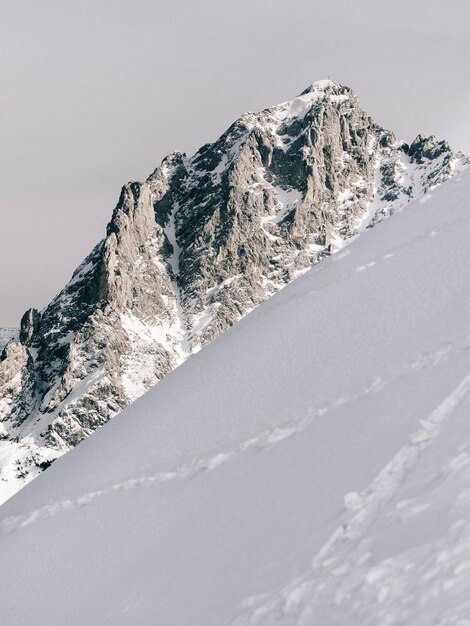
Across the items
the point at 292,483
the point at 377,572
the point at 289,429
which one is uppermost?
the point at 289,429

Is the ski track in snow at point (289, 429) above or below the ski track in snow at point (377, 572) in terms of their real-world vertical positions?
above

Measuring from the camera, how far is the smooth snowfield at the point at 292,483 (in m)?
10.3

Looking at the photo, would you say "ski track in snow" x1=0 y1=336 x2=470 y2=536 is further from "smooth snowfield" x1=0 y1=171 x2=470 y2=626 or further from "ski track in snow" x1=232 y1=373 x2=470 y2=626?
"ski track in snow" x1=232 y1=373 x2=470 y2=626

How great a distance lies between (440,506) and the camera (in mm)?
10484

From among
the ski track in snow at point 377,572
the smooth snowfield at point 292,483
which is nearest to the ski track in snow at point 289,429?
the smooth snowfield at point 292,483

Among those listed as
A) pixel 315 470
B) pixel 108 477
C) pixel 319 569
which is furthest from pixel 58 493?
pixel 319 569

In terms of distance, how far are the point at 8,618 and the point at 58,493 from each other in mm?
2666

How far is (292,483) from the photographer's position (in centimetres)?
1256

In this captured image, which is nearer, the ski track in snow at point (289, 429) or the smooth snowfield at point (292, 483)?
the smooth snowfield at point (292, 483)

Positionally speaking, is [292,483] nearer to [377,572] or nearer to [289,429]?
[289,429]

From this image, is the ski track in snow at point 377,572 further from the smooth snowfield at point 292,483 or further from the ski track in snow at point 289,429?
the ski track in snow at point 289,429

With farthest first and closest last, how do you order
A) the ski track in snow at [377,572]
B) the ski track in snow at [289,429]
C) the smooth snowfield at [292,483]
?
1. the ski track in snow at [289,429]
2. the smooth snowfield at [292,483]
3. the ski track in snow at [377,572]

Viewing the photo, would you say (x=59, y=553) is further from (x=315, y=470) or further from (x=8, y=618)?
(x=315, y=470)

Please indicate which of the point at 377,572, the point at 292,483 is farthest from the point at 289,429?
the point at 377,572
